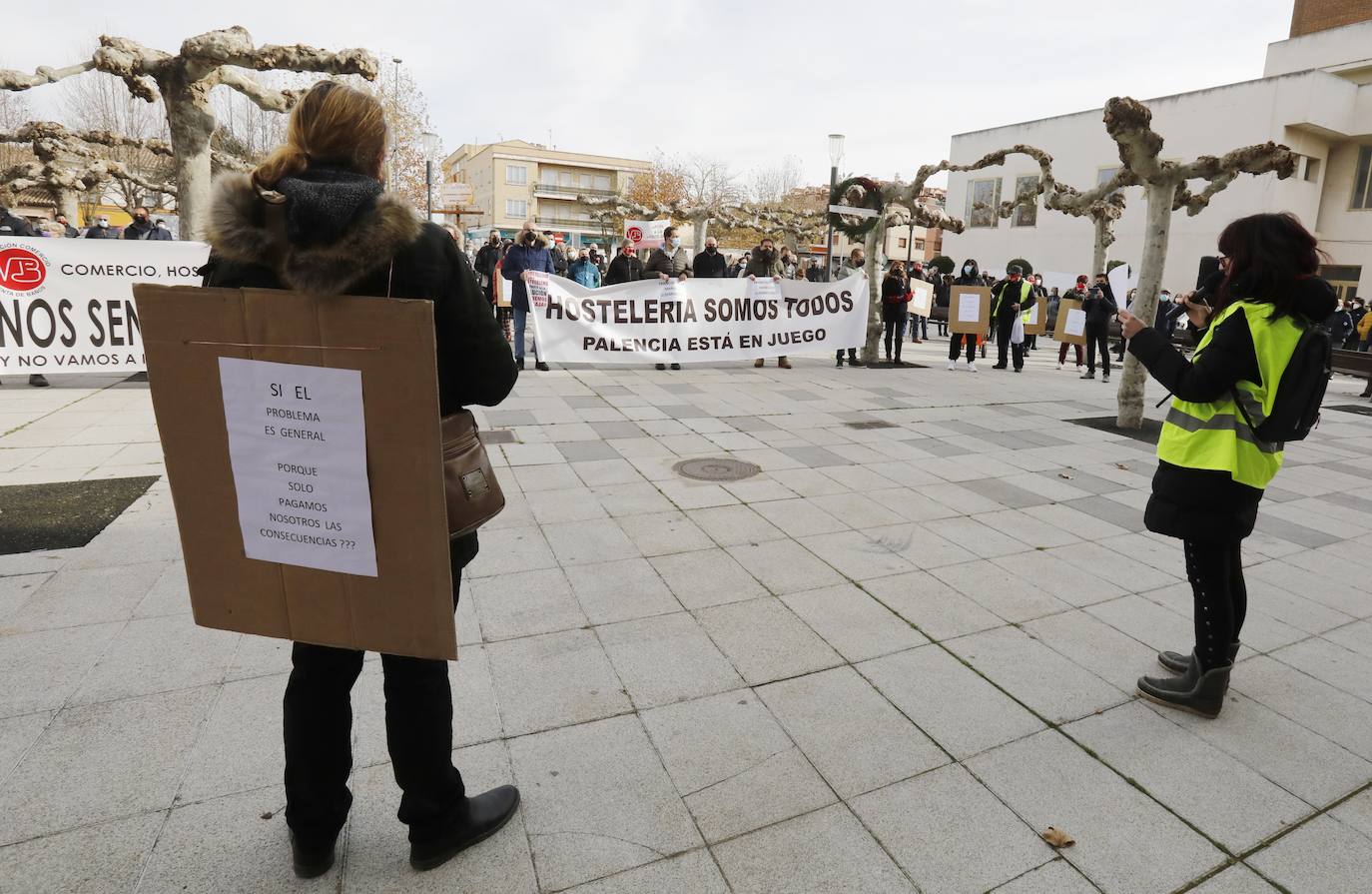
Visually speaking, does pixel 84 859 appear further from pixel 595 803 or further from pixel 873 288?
pixel 873 288

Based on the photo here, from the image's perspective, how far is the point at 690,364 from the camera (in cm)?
1265

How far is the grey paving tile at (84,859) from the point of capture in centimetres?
204

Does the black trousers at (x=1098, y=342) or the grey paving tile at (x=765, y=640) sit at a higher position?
the black trousers at (x=1098, y=342)

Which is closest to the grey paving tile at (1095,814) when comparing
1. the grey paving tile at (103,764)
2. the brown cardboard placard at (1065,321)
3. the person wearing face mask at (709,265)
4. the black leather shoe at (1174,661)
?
the black leather shoe at (1174,661)

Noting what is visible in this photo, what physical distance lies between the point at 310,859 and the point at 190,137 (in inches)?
428

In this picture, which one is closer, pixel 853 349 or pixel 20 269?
pixel 20 269

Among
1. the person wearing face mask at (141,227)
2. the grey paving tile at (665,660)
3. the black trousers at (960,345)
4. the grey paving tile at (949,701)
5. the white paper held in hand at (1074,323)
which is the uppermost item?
the person wearing face mask at (141,227)

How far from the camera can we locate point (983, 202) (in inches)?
1588

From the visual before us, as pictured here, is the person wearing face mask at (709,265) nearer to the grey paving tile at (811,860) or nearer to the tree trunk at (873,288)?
the tree trunk at (873,288)

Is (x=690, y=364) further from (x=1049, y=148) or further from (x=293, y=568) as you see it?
(x=1049, y=148)

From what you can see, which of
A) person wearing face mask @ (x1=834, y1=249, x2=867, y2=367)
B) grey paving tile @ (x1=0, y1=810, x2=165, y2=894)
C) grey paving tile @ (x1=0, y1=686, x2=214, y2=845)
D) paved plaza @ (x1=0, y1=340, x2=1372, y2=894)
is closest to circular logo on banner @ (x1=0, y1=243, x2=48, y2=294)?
paved plaza @ (x1=0, y1=340, x2=1372, y2=894)

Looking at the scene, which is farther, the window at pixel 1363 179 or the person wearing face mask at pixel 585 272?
the window at pixel 1363 179

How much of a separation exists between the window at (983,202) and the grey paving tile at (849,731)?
40839 millimetres

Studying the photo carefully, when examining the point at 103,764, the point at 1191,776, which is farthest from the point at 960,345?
the point at 103,764
